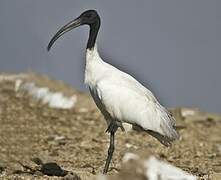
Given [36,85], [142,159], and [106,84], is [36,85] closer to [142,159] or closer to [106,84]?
[106,84]

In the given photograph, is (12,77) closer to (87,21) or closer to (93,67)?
(87,21)

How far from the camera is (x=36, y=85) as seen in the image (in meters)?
26.2

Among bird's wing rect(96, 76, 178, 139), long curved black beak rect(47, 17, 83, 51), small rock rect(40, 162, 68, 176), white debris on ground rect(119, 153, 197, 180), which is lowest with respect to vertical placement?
white debris on ground rect(119, 153, 197, 180)

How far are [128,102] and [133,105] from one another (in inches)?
3.7

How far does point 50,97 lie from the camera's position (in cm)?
2430

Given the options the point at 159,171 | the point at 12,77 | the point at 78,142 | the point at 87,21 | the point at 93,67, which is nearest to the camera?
the point at 159,171

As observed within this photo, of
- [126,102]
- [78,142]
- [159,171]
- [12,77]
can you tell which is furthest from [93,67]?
[12,77]

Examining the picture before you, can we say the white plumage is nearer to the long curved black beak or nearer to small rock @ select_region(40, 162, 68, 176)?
small rock @ select_region(40, 162, 68, 176)

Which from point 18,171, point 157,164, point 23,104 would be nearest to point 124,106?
point 18,171

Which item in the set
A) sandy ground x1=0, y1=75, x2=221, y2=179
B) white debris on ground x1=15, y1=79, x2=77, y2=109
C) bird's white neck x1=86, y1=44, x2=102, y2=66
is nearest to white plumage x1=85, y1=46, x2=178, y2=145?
bird's white neck x1=86, y1=44, x2=102, y2=66

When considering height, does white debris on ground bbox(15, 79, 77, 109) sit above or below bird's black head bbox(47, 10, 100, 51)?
above

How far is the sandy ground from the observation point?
12.8m

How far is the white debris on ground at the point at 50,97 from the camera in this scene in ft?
77.3

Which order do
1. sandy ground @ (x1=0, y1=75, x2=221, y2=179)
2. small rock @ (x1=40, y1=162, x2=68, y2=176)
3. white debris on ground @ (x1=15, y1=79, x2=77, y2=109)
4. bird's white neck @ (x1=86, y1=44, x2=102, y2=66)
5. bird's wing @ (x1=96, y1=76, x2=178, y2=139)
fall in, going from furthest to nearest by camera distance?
white debris on ground @ (x1=15, y1=79, x2=77, y2=109)
sandy ground @ (x1=0, y1=75, x2=221, y2=179)
bird's white neck @ (x1=86, y1=44, x2=102, y2=66)
small rock @ (x1=40, y1=162, x2=68, y2=176)
bird's wing @ (x1=96, y1=76, x2=178, y2=139)
